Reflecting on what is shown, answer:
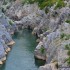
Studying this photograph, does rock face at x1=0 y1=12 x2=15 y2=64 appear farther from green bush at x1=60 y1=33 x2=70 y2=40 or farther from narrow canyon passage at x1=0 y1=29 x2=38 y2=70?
green bush at x1=60 y1=33 x2=70 y2=40

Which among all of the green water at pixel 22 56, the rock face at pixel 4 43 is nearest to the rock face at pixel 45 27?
the rock face at pixel 4 43

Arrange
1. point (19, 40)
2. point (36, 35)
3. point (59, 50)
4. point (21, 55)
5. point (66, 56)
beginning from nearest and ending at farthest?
1. point (66, 56)
2. point (59, 50)
3. point (21, 55)
4. point (19, 40)
5. point (36, 35)

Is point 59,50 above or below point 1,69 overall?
above

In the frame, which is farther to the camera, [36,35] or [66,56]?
[36,35]

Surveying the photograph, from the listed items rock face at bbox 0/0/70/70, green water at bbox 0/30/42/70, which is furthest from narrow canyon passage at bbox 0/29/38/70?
rock face at bbox 0/0/70/70

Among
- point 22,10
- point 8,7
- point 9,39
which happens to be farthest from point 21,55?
point 8,7

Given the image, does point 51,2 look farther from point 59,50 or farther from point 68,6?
point 59,50

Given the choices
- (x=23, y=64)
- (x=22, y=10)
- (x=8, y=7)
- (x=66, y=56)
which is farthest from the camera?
(x=8, y=7)

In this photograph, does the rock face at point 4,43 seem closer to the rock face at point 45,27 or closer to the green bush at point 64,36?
the rock face at point 45,27

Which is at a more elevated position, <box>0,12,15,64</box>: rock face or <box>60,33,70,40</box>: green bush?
<box>60,33,70,40</box>: green bush
